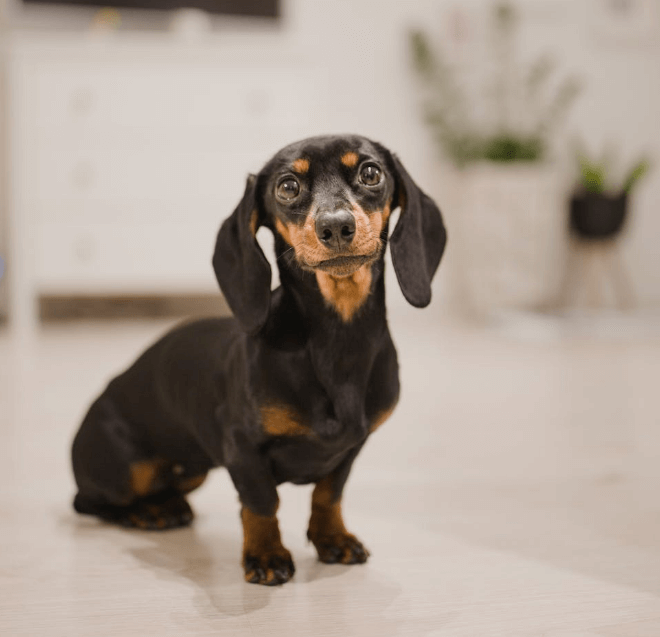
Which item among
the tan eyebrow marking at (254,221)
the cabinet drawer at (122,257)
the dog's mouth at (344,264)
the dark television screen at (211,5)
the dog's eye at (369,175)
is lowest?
the cabinet drawer at (122,257)

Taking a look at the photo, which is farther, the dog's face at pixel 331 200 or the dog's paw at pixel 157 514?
the dog's paw at pixel 157 514

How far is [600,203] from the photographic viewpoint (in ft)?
14.9

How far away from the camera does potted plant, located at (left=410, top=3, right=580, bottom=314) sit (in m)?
4.39

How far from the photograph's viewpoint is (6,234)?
14.4ft

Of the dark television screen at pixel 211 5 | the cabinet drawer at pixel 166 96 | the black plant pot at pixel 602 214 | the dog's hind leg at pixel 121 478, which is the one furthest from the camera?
the black plant pot at pixel 602 214

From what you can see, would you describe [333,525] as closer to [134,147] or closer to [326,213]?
[326,213]

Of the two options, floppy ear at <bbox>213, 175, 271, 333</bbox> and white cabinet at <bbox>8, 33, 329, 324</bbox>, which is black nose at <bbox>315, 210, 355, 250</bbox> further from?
white cabinet at <bbox>8, 33, 329, 324</bbox>

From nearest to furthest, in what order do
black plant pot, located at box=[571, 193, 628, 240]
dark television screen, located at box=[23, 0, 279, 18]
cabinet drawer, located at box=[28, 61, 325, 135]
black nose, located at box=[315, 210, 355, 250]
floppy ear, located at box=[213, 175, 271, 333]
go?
black nose, located at box=[315, 210, 355, 250] → floppy ear, located at box=[213, 175, 271, 333] → cabinet drawer, located at box=[28, 61, 325, 135] → dark television screen, located at box=[23, 0, 279, 18] → black plant pot, located at box=[571, 193, 628, 240]

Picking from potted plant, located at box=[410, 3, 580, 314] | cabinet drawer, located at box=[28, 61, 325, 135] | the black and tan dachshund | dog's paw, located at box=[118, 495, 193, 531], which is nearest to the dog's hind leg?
dog's paw, located at box=[118, 495, 193, 531]

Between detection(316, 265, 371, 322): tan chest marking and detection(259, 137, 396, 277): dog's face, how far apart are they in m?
0.04

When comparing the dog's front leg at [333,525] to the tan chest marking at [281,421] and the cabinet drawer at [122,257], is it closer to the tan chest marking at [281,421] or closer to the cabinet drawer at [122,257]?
the tan chest marking at [281,421]

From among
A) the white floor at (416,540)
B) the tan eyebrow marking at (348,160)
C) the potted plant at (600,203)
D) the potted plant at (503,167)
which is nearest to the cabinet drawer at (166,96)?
the potted plant at (503,167)

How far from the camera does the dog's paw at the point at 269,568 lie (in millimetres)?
1140

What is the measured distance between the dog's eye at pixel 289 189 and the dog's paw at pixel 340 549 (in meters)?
0.49
